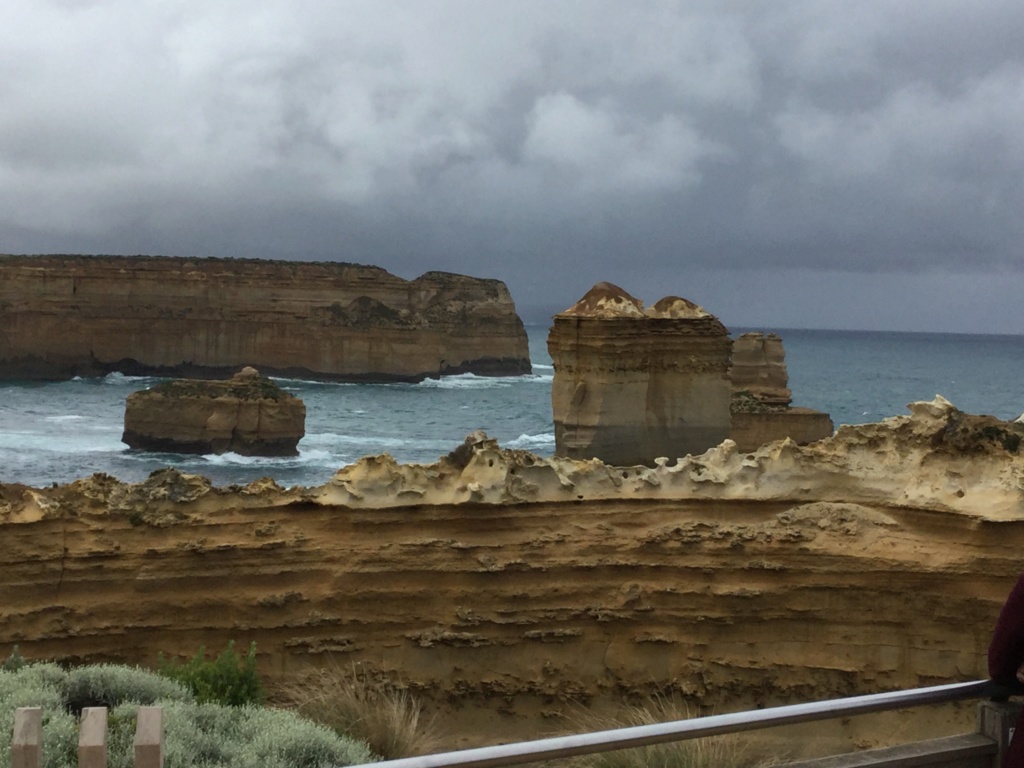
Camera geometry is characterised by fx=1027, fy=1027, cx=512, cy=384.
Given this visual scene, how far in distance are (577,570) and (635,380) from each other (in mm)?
12529

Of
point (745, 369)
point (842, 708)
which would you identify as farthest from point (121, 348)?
point (842, 708)

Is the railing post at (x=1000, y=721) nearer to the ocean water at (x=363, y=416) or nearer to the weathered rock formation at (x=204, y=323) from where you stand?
the ocean water at (x=363, y=416)

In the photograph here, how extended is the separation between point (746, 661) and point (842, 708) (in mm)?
6704

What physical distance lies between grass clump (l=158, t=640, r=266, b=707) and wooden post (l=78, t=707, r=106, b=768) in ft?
12.2

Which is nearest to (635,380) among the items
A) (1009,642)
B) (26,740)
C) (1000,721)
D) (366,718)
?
(366,718)

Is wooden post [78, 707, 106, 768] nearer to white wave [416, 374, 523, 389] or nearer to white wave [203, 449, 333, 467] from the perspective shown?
white wave [203, 449, 333, 467]

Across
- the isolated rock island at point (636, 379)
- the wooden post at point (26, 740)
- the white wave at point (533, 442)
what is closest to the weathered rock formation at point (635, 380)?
the isolated rock island at point (636, 379)

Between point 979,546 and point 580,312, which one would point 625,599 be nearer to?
point 979,546

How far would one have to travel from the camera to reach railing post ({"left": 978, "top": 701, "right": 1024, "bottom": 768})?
127 inches

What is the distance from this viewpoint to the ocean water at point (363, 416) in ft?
129

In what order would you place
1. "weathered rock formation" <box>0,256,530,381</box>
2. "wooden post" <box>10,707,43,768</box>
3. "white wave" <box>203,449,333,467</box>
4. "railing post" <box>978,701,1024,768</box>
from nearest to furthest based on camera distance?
1. "wooden post" <box>10,707,43,768</box>
2. "railing post" <box>978,701,1024,768</box>
3. "white wave" <box>203,449,333,467</box>
4. "weathered rock formation" <box>0,256,530,381</box>

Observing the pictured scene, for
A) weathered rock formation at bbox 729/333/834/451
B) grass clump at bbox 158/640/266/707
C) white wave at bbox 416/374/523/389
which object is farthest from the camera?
white wave at bbox 416/374/523/389

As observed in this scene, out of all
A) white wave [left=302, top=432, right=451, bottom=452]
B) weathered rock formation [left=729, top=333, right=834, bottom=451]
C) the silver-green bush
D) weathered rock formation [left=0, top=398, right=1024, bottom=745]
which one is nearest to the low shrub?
A: the silver-green bush

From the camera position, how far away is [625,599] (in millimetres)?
9312
